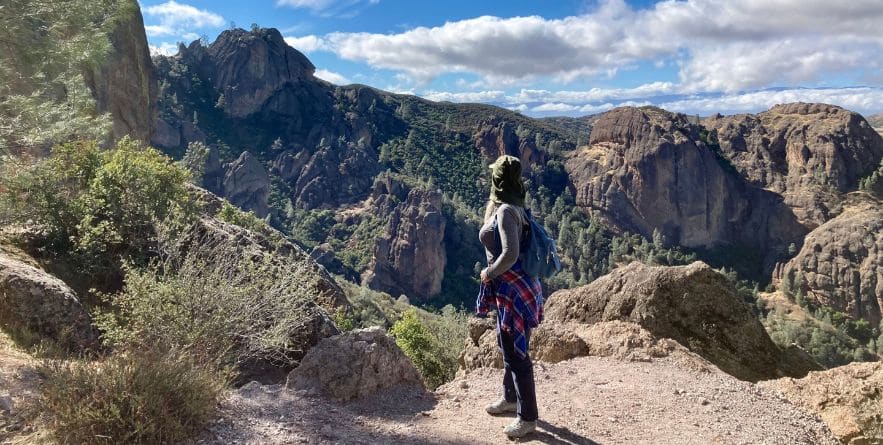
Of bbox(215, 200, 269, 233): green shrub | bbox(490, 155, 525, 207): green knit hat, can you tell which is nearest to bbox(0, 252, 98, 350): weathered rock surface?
bbox(490, 155, 525, 207): green knit hat

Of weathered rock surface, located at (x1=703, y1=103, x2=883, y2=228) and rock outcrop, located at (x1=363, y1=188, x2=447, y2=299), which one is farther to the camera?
weathered rock surface, located at (x1=703, y1=103, x2=883, y2=228)

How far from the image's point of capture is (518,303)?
3805mm

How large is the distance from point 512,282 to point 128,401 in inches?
102

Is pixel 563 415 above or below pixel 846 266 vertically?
above

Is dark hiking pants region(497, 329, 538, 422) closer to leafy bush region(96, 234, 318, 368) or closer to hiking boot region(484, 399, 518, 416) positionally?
hiking boot region(484, 399, 518, 416)

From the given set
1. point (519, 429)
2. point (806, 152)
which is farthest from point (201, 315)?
point (806, 152)

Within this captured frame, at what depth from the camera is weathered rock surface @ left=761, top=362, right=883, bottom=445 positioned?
438cm

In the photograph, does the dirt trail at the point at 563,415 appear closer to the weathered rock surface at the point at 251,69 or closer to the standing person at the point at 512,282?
the standing person at the point at 512,282

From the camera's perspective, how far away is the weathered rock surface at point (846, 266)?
63.7m

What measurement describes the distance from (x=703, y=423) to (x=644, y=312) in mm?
2736

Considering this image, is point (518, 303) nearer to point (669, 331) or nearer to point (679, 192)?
point (669, 331)

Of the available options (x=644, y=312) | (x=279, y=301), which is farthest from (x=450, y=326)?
(x=279, y=301)

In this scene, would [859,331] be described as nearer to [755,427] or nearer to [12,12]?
[755,427]

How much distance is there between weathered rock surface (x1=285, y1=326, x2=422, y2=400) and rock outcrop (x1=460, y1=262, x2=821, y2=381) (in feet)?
5.02
